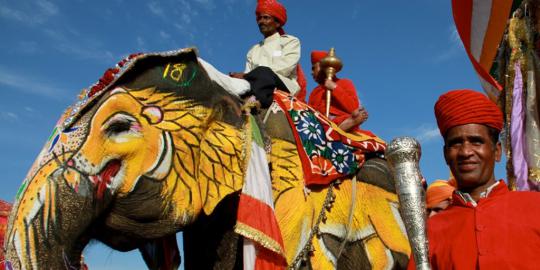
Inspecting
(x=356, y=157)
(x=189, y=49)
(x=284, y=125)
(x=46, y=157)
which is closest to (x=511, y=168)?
(x=356, y=157)

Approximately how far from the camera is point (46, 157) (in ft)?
9.60

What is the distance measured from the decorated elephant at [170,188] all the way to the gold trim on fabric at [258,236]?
173mm

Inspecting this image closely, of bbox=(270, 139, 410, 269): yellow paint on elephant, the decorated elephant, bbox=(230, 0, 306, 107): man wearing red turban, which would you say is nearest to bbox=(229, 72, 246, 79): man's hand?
bbox=(230, 0, 306, 107): man wearing red turban

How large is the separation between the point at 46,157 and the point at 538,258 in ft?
6.96

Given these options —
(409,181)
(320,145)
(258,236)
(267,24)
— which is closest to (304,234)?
(258,236)

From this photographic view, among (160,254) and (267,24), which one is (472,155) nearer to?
(160,254)

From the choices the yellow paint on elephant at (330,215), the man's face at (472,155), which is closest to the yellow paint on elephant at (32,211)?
the yellow paint on elephant at (330,215)

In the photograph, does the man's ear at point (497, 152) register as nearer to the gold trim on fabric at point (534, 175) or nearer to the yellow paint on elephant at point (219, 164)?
the gold trim on fabric at point (534, 175)

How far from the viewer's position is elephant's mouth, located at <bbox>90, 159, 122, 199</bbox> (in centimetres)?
289

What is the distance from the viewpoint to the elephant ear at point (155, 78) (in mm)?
3139

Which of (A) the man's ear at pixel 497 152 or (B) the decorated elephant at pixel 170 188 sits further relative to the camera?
(B) the decorated elephant at pixel 170 188

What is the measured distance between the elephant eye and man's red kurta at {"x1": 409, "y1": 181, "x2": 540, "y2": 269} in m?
1.49

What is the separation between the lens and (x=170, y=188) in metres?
3.11

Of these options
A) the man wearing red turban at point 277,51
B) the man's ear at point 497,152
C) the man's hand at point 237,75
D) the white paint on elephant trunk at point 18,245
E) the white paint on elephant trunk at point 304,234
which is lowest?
the white paint on elephant trunk at point 18,245
